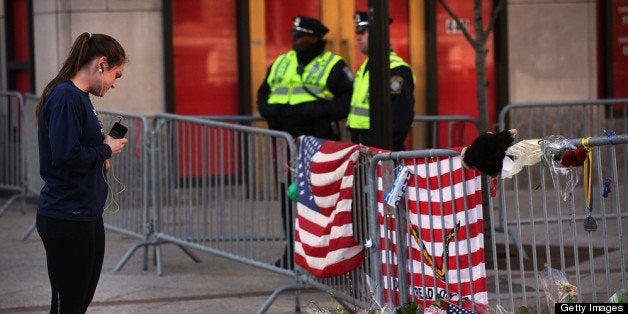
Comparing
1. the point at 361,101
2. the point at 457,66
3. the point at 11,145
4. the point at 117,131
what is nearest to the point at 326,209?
the point at 117,131

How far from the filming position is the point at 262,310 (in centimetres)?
773

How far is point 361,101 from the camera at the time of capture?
917 centimetres

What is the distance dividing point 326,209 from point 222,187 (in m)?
1.94

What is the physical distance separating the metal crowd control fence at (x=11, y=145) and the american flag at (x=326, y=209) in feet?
16.5

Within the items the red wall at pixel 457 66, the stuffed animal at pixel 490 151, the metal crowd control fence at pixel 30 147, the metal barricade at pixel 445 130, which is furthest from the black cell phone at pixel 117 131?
the red wall at pixel 457 66

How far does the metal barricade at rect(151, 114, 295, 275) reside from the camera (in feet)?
28.4

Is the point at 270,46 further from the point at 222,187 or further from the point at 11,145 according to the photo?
the point at 222,187

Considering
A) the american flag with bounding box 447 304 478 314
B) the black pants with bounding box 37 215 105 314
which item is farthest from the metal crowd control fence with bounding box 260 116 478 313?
the black pants with bounding box 37 215 105 314

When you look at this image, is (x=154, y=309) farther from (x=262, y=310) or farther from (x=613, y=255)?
(x=613, y=255)

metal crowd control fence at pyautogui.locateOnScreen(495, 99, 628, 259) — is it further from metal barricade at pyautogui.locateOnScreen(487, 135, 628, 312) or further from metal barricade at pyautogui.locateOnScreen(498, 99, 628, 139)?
metal barricade at pyautogui.locateOnScreen(487, 135, 628, 312)

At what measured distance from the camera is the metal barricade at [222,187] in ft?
28.4

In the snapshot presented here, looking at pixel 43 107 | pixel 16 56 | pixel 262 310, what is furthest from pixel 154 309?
pixel 16 56

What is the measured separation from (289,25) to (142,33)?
1606 millimetres

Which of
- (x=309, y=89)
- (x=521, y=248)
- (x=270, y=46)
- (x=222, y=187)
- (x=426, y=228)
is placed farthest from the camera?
(x=270, y=46)
